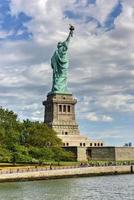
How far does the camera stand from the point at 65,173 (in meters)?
77.5

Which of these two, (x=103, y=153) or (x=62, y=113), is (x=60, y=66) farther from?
(x=103, y=153)

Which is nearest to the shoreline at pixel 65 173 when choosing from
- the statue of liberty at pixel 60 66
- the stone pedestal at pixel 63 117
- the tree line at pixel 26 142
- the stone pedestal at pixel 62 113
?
the tree line at pixel 26 142

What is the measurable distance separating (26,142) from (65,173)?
26.1 metres

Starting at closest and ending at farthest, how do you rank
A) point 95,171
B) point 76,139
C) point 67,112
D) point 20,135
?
point 95,171 → point 20,135 → point 76,139 → point 67,112

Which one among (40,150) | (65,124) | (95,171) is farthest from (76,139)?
(95,171)

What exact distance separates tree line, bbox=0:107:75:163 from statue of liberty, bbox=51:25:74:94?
34661mm

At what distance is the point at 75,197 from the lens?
51781 millimetres

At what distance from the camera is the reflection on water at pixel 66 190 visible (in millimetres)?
51844

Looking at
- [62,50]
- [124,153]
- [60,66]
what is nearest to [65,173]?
[124,153]

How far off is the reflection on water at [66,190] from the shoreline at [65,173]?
225 cm

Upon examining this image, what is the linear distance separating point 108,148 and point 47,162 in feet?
93.7

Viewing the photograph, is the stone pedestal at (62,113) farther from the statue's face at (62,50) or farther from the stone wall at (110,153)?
the stone wall at (110,153)

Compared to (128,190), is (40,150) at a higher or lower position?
higher

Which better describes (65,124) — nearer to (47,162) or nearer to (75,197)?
(47,162)
